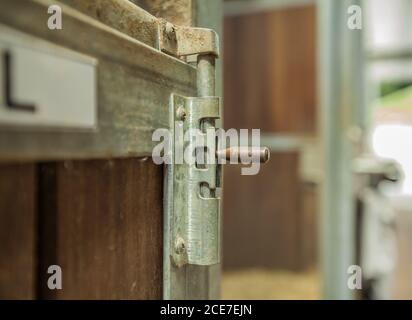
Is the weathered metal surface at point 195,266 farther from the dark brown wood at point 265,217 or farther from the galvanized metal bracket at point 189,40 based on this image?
the dark brown wood at point 265,217

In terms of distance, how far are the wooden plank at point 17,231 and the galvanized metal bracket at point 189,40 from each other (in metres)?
0.19

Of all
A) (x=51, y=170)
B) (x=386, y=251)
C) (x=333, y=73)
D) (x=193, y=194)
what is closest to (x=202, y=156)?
(x=193, y=194)

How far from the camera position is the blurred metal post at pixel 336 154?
4.42ft

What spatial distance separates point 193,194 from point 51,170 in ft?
0.48

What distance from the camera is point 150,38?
→ 0.35 meters

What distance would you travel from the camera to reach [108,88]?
277mm

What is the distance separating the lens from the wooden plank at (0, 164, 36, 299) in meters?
0.24

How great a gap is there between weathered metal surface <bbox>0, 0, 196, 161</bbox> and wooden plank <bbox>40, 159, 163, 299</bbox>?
29mm

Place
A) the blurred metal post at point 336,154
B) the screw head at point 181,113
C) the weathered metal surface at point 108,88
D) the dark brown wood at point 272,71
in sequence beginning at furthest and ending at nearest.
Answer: the dark brown wood at point 272,71, the blurred metal post at point 336,154, the screw head at point 181,113, the weathered metal surface at point 108,88

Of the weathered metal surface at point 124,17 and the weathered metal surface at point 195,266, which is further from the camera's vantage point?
the weathered metal surface at point 195,266

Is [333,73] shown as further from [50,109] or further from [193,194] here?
[50,109]

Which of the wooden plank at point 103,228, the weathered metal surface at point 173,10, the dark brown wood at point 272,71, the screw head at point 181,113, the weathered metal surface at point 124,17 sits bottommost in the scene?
the wooden plank at point 103,228

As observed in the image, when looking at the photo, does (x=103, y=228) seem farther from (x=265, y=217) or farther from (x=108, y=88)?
(x=265, y=217)

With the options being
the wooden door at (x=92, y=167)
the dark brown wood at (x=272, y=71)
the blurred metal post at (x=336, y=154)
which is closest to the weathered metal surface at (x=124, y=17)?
the wooden door at (x=92, y=167)
